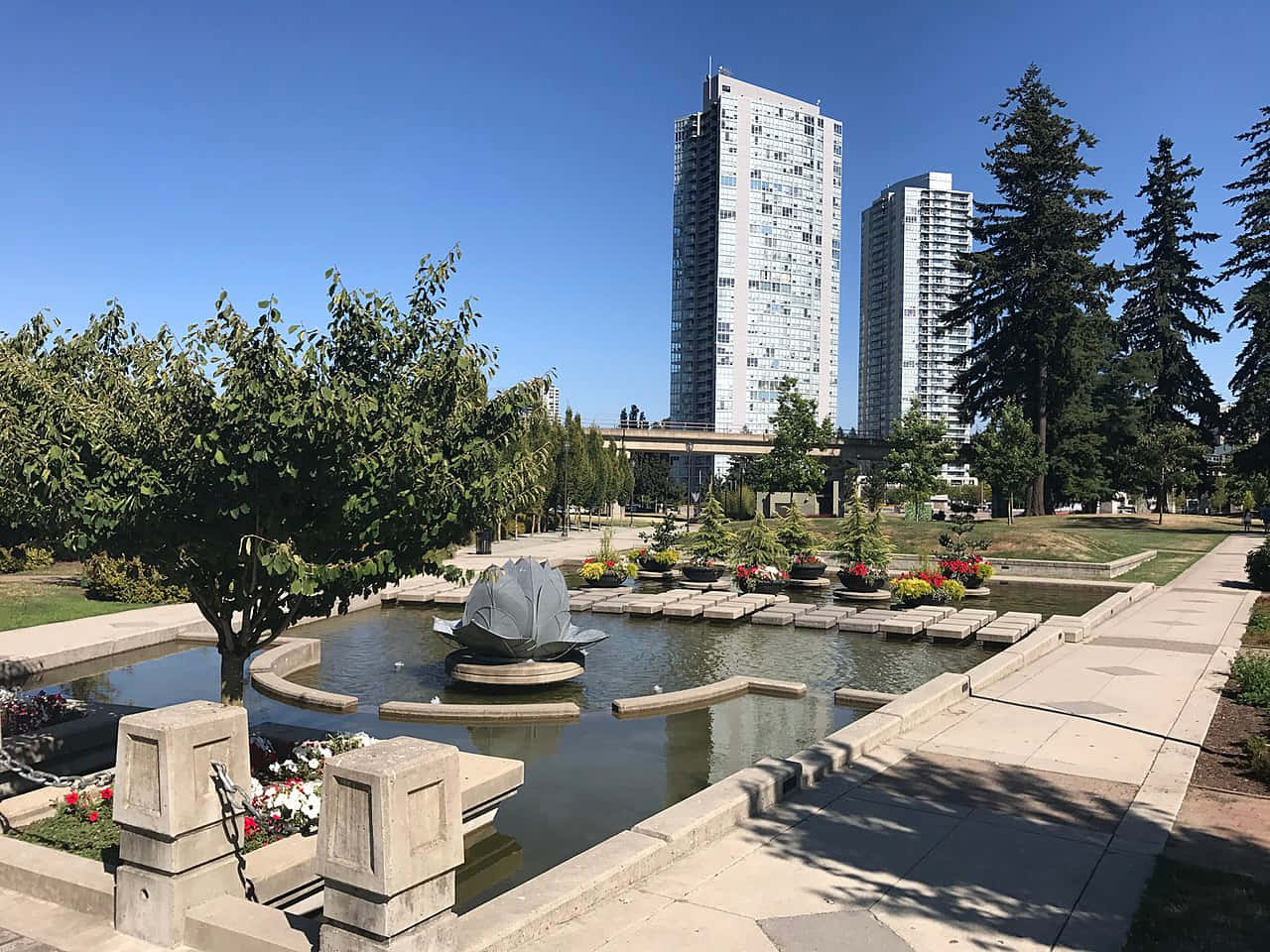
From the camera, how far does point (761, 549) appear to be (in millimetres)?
23844

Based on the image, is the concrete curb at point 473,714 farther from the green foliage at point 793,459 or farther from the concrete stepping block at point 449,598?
the green foliage at point 793,459

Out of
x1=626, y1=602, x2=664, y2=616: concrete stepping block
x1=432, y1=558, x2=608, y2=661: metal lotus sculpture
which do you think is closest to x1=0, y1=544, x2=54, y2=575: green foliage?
x1=626, y1=602, x2=664, y2=616: concrete stepping block

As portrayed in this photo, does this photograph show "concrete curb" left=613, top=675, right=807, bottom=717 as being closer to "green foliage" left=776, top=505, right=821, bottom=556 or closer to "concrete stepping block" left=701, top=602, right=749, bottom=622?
"concrete stepping block" left=701, top=602, right=749, bottom=622

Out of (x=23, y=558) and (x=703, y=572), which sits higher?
(x=23, y=558)

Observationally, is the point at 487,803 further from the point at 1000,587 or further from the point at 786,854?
the point at 1000,587

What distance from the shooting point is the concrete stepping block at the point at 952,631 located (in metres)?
17.0

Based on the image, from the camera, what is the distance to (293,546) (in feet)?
24.4


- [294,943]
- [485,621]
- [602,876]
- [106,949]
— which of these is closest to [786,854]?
[602,876]

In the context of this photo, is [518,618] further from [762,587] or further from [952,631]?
[762,587]

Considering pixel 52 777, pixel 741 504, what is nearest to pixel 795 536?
pixel 52 777

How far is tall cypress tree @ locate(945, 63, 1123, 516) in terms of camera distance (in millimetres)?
51938

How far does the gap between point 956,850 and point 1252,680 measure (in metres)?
7.43

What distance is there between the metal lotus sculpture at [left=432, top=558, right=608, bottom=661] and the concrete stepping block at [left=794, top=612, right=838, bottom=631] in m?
6.59

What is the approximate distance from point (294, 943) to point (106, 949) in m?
1.25
